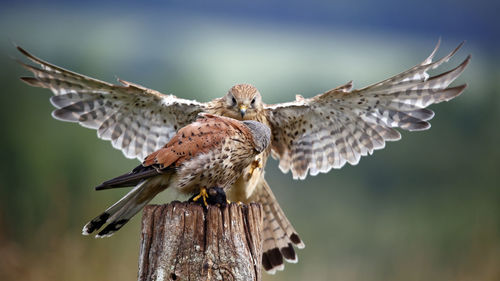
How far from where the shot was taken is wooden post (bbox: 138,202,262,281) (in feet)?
5.88

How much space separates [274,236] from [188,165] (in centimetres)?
129

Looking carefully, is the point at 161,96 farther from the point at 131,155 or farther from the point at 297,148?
the point at 297,148

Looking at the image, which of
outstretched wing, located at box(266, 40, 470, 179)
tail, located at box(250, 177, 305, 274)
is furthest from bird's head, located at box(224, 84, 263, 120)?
tail, located at box(250, 177, 305, 274)

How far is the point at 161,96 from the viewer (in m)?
3.04

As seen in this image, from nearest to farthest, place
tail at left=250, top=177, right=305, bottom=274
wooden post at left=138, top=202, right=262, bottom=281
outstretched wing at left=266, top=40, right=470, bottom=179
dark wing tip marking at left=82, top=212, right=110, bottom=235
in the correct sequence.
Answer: wooden post at left=138, top=202, right=262, bottom=281 → dark wing tip marking at left=82, top=212, right=110, bottom=235 → outstretched wing at left=266, top=40, right=470, bottom=179 → tail at left=250, top=177, right=305, bottom=274

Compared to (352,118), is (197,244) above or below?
below

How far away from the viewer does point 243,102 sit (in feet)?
9.90

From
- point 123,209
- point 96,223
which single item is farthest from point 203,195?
point 96,223

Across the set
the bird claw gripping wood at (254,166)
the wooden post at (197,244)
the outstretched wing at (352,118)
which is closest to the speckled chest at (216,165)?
the wooden post at (197,244)

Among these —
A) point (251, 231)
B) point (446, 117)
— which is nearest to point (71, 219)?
point (251, 231)

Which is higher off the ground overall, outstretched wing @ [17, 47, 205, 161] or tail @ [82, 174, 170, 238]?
outstretched wing @ [17, 47, 205, 161]

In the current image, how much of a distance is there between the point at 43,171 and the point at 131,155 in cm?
157

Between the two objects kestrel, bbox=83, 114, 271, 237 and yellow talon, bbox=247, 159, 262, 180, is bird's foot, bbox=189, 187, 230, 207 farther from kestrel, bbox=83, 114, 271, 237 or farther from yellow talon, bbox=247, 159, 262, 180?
yellow talon, bbox=247, 159, 262, 180

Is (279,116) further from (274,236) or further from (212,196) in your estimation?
(212,196)
